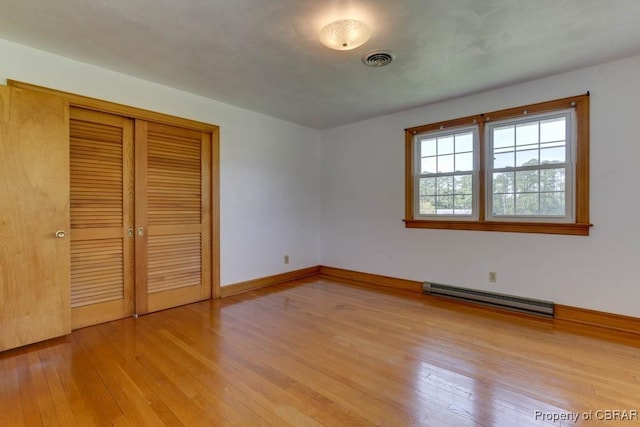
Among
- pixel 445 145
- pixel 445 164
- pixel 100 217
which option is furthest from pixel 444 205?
pixel 100 217

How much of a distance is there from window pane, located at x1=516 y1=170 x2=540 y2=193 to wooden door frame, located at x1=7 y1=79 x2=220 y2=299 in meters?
3.56

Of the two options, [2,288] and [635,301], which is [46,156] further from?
[635,301]

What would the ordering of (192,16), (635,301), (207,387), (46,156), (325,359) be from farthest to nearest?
(635,301)
(46,156)
(325,359)
(192,16)
(207,387)

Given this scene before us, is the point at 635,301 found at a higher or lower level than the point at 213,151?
lower

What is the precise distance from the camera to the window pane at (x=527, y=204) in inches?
A: 127

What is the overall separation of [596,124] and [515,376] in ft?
8.28

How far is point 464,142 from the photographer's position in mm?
3764

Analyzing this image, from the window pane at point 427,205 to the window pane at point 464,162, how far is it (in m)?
0.50

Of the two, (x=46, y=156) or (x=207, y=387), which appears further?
(x=46, y=156)

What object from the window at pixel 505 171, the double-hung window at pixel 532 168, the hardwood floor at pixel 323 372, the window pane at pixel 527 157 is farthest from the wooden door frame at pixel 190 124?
the window pane at pixel 527 157

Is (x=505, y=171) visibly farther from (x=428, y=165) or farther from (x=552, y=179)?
(x=428, y=165)

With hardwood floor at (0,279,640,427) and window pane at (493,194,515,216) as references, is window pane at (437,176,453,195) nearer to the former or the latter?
window pane at (493,194,515,216)

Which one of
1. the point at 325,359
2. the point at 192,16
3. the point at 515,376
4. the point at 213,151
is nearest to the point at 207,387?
the point at 325,359

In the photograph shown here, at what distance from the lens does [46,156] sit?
8.07ft
